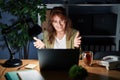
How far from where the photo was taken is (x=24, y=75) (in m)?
1.90

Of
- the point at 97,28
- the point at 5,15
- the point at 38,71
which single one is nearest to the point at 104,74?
the point at 38,71

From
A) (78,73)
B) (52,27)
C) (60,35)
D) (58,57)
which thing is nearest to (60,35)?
(60,35)

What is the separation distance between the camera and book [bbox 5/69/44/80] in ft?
6.05

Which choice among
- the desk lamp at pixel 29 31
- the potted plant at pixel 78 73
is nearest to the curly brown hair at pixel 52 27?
the desk lamp at pixel 29 31

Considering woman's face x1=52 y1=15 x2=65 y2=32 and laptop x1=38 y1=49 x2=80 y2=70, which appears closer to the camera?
laptop x1=38 y1=49 x2=80 y2=70

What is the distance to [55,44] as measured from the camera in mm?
2881

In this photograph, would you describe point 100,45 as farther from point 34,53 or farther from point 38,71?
point 38,71

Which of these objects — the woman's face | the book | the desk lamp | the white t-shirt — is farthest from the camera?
the white t-shirt

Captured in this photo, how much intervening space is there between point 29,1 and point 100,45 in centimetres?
131

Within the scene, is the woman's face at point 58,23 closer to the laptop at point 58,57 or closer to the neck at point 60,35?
the neck at point 60,35

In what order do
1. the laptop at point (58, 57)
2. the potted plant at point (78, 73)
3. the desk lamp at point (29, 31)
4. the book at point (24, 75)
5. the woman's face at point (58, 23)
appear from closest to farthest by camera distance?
the potted plant at point (78, 73) < the book at point (24, 75) < the laptop at point (58, 57) < the desk lamp at point (29, 31) < the woman's face at point (58, 23)

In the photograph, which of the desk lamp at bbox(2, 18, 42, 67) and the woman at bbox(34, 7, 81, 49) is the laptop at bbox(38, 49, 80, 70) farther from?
the woman at bbox(34, 7, 81, 49)

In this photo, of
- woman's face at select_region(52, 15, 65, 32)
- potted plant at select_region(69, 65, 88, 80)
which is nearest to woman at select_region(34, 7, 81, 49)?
woman's face at select_region(52, 15, 65, 32)

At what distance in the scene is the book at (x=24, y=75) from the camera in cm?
184
